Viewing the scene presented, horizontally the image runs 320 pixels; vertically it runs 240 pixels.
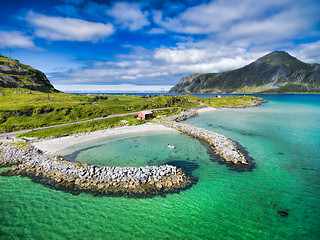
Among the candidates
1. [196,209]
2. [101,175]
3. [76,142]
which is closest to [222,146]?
[196,209]

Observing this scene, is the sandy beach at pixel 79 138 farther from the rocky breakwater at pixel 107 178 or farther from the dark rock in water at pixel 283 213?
the dark rock in water at pixel 283 213

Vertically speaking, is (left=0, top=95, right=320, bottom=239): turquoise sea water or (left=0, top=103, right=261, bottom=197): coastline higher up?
(left=0, top=103, right=261, bottom=197): coastline

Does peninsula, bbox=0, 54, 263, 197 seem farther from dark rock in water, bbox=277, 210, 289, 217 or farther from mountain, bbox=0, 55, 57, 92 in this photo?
mountain, bbox=0, 55, 57, 92

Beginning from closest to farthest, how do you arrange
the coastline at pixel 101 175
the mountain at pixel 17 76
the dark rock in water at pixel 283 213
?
the dark rock in water at pixel 283 213 < the coastline at pixel 101 175 < the mountain at pixel 17 76

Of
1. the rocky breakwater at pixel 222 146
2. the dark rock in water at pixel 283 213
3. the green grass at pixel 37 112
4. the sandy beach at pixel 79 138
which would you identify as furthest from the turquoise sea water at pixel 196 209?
the green grass at pixel 37 112

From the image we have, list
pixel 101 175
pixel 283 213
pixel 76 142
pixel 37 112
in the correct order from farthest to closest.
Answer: pixel 37 112 → pixel 76 142 → pixel 101 175 → pixel 283 213

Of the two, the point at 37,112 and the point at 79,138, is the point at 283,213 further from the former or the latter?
the point at 37,112

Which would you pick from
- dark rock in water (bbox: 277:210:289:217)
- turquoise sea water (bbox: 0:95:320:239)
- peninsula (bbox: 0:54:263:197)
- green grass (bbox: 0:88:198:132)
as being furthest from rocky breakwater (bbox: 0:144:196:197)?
green grass (bbox: 0:88:198:132)

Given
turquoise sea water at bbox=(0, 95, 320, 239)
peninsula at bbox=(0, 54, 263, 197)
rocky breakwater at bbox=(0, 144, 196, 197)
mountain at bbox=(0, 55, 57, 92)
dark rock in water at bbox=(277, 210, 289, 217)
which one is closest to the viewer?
turquoise sea water at bbox=(0, 95, 320, 239)

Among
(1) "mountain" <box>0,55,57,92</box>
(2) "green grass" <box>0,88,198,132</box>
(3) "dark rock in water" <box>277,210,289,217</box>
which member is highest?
(1) "mountain" <box>0,55,57,92</box>
